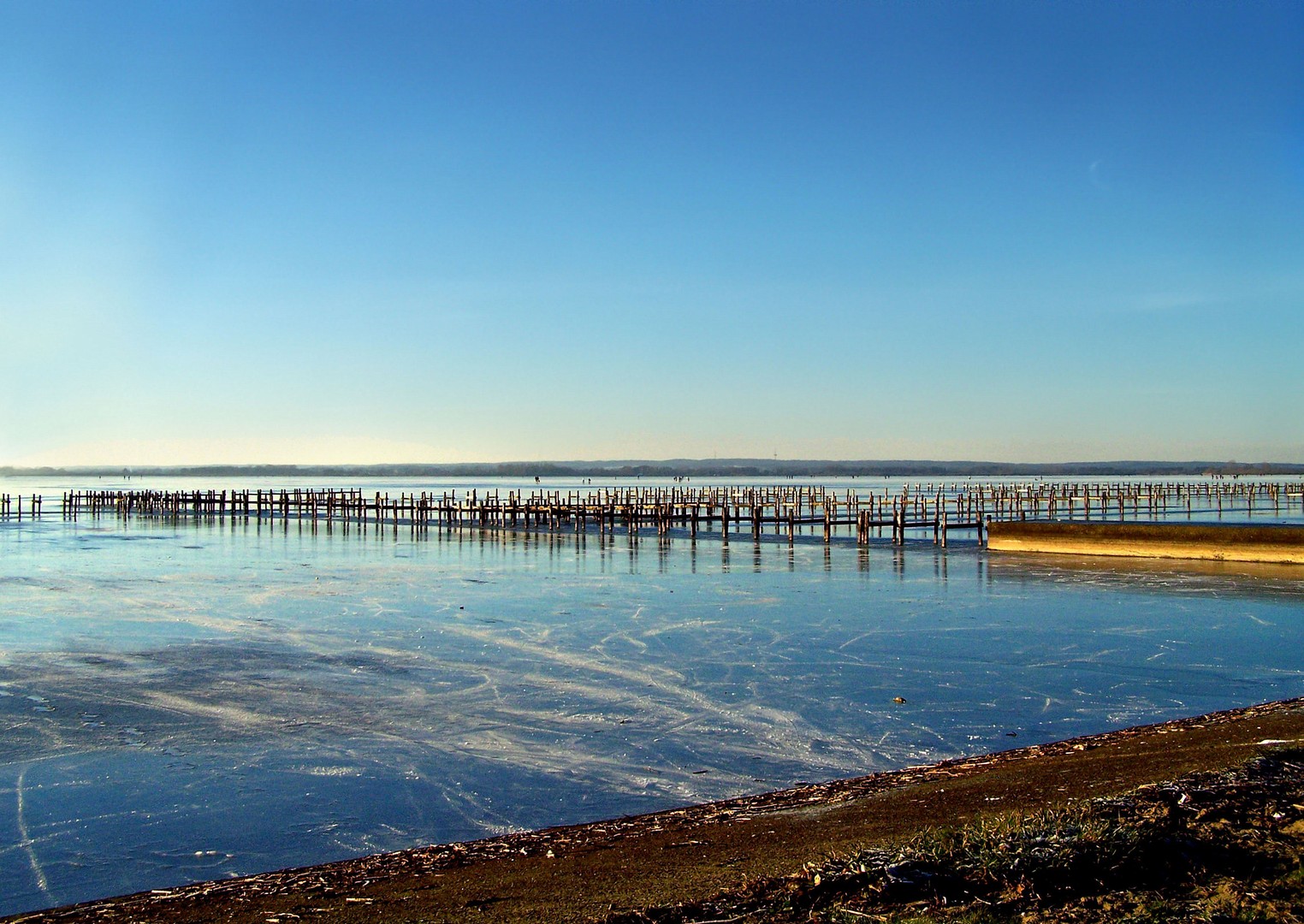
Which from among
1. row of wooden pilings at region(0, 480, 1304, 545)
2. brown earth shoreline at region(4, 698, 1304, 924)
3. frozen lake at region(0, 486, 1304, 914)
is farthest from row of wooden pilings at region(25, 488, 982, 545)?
brown earth shoreline at region(4, 698, 1304, 924)

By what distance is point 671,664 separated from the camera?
1655cm

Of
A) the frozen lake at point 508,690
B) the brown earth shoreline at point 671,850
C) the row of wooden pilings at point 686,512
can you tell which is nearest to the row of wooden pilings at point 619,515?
the row of wooden pilings at point 686,512

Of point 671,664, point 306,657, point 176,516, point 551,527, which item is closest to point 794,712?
point 671,664

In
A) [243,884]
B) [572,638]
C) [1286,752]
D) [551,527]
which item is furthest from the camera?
[551,527]

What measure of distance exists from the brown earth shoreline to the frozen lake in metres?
0.88

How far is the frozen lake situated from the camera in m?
9.20

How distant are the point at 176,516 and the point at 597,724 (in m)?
73.4

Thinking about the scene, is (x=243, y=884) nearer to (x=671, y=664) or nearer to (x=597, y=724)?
(x=597, y=724)

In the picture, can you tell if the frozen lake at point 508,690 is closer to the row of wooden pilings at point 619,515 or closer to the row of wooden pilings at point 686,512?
the row of wooden pilings at point 619,515

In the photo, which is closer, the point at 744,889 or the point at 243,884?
the point at 744,889

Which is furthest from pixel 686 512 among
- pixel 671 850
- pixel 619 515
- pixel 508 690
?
pixel 671 850

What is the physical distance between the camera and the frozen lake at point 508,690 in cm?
920

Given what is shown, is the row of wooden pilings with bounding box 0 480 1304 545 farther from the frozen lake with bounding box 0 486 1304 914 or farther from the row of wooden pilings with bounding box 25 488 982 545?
the frozen lake with bounding box 0 486 1304 914

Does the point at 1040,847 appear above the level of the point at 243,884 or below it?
→ above
